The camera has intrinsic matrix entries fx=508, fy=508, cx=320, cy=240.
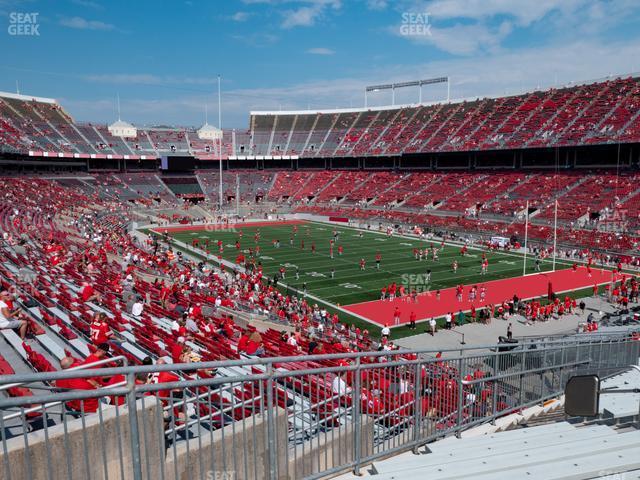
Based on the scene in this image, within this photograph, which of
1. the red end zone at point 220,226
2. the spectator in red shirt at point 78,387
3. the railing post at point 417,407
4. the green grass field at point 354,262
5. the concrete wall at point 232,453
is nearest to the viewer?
the spectator in red shirt at point 78,387

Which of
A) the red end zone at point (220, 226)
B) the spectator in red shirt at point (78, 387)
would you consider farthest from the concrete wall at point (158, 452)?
the red end zone at point (220, 226)

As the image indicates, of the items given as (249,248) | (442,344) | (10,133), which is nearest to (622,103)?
(249,248)

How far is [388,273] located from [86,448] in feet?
92.1

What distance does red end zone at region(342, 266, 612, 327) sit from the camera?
23.0m

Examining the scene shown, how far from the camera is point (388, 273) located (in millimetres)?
30688

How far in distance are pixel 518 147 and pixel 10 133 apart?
5658cm

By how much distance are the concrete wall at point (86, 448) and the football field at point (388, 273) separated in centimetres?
1823

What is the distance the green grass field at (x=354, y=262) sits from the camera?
2767cm

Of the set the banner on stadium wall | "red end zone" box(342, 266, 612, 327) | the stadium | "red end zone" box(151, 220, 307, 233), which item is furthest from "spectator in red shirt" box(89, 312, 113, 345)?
"red end zone" box(151, 220, 307, 233)

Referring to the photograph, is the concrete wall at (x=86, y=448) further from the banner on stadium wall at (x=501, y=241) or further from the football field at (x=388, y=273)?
the banner on stadium wall at (x=501, y=241)

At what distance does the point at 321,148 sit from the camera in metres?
79.8

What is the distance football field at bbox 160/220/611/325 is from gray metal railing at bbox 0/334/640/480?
15115 mm

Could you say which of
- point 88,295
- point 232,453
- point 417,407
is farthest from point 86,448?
point 88,295

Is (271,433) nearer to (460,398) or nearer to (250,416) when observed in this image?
(250,416)
